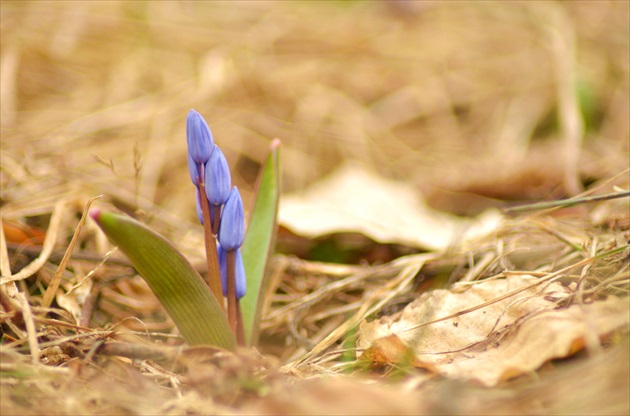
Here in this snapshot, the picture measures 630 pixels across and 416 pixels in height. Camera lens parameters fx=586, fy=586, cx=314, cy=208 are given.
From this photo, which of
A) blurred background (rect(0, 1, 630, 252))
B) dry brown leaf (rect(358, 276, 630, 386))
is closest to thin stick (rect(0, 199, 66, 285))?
blurred background (rect(0, 1, 630, 252))

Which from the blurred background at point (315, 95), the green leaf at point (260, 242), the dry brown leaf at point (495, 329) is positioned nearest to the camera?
the dry brown leaf at point (495, 329)

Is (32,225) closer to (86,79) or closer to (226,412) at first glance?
(226,412)

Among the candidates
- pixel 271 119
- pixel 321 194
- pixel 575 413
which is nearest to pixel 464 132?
pixel 271 119

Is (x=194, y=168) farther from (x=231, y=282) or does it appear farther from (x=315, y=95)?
(x=315, y=95)

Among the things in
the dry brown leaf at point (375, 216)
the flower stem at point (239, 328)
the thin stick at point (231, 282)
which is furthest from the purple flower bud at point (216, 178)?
the dry brown leaf at point (375, 216)

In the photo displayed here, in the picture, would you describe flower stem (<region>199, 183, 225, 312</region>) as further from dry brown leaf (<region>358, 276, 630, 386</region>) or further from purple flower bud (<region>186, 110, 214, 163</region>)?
dry brown leaf (<region>358, 276, 630, 386</region>)

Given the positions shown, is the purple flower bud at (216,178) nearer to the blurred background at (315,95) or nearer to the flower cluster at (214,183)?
the flower cluster at (214,183)
